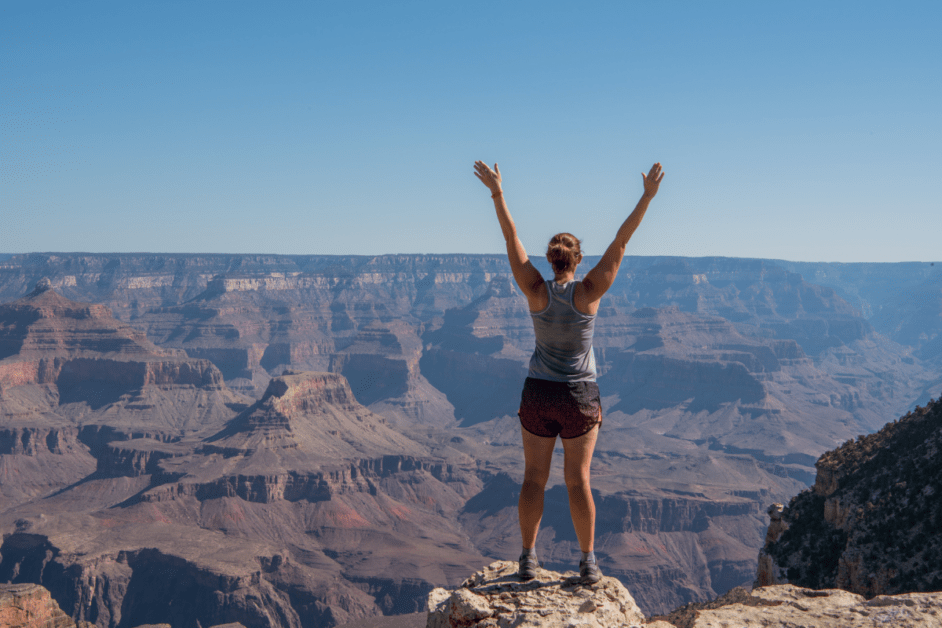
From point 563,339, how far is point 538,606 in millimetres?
3202

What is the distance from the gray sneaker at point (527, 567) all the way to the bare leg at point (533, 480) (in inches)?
5.9

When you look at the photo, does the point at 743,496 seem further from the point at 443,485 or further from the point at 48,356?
the point at 48,356

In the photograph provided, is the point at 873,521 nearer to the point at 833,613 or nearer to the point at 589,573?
the point at 833,613

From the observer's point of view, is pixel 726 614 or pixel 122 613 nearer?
pixel 726 614

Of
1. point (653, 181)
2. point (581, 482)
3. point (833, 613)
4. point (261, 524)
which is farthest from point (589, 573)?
point (261, 524)

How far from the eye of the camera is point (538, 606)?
9289 millimetres

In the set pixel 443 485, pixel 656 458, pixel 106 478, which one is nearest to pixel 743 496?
pixel 656 458

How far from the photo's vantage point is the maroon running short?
9727 mm

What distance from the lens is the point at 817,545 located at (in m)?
31.4

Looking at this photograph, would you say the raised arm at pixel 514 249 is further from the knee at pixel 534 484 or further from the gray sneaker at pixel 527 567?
the gray sneaker at pixel 527 567

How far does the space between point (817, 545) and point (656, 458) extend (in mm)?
159359

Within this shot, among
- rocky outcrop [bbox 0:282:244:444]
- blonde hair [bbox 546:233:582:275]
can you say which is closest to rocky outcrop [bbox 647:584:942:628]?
blonde hair [bbox 546:233:582:275]

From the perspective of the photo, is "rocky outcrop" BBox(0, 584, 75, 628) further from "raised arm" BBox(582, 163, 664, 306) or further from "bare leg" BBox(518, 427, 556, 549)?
"raised arm" BBox(582, 163, 664, 306)

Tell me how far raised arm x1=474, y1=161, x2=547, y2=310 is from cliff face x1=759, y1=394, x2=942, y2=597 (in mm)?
21252
